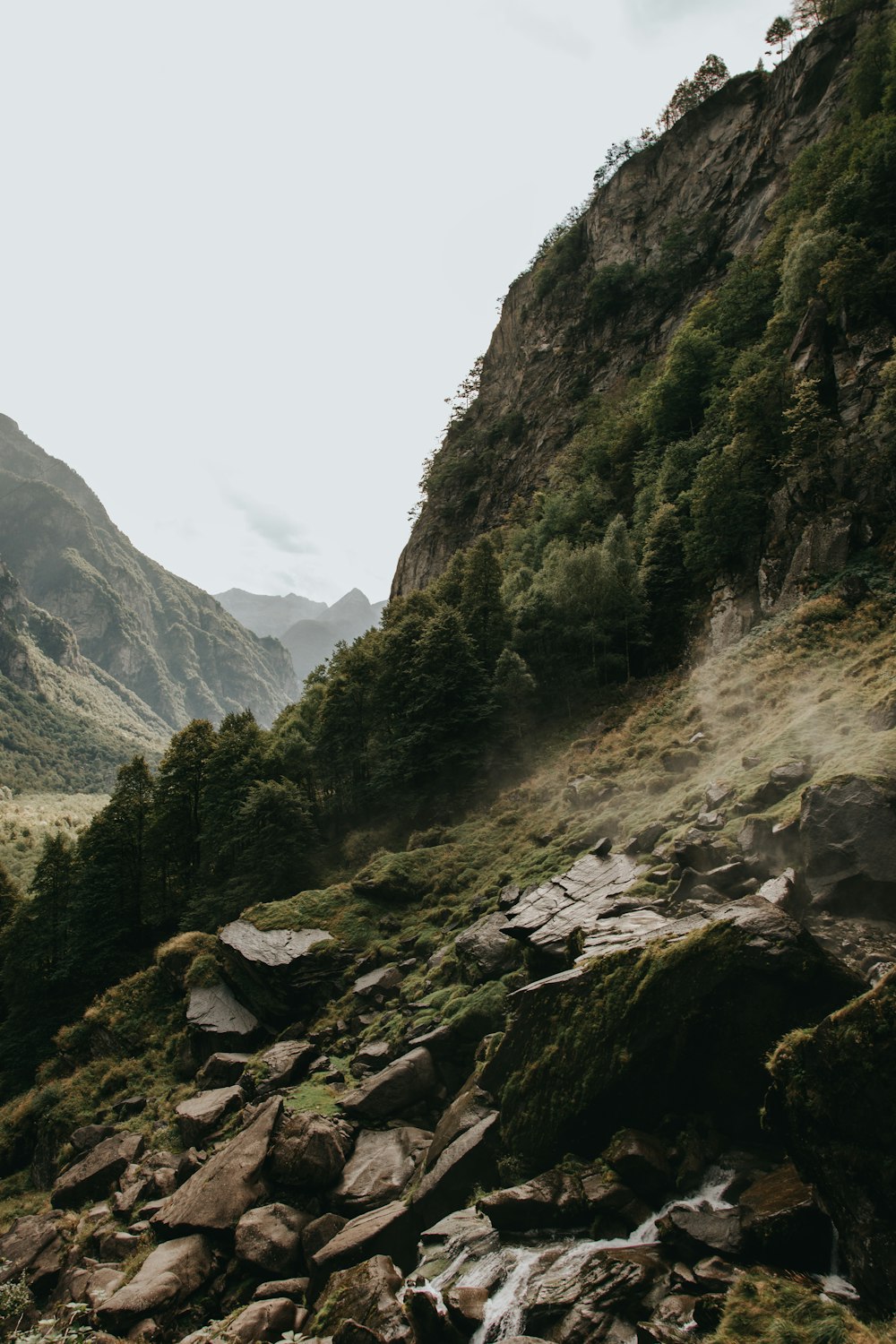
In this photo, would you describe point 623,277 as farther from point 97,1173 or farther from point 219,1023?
point 97,1173

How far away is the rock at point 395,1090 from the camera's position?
14656 mm

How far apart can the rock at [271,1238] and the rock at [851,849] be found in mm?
11551

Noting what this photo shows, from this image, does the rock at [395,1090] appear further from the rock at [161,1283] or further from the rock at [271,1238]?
the rock at [161,1283]

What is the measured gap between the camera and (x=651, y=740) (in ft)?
92.5

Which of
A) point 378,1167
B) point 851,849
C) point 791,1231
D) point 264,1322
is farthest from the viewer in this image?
point 378,1167

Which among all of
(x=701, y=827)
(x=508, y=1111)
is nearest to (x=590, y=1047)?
(x=508, y=1111)

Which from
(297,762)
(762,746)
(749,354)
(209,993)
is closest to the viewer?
(762,746)

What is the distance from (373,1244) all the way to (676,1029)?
6.39 m

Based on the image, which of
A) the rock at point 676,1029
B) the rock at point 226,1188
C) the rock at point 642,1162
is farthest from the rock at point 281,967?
the rock at point 642,1162

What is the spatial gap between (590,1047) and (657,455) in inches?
1946

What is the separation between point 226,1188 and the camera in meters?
13.1

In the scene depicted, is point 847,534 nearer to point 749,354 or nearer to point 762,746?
point 762,746

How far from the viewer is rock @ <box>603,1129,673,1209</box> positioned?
9320 millimetres

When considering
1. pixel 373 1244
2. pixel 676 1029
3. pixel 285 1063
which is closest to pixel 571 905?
pixel 676 1029
